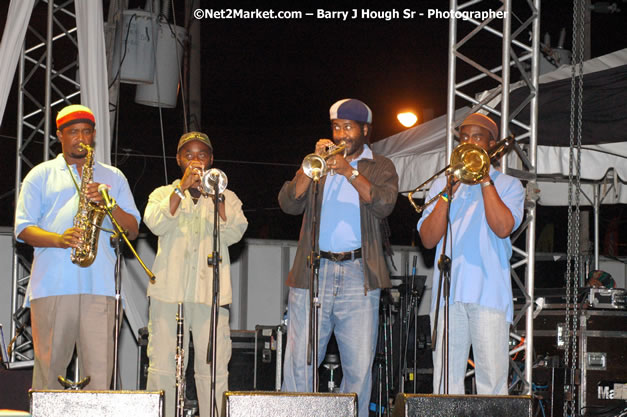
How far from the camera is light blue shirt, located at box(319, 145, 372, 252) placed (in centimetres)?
523

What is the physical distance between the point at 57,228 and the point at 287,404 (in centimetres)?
207

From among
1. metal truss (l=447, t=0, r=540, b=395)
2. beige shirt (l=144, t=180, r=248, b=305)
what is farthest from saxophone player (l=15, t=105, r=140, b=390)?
metal truss (l=447, t=0, r=540, b=395)

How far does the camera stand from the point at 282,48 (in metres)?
16.2

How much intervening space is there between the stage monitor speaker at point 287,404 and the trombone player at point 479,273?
1.24 metres

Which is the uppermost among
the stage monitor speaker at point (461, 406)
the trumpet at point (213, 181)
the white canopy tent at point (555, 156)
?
the white canopy tent at point (555, 156)

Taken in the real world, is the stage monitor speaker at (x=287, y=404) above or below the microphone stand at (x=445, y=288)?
below

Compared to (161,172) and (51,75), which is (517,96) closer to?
(51,75)

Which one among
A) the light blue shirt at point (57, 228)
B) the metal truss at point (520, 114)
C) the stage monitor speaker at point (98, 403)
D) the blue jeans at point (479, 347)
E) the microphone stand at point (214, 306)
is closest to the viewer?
the stage monitor speaker at point (98, 403)

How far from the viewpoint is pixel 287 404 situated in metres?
3.88

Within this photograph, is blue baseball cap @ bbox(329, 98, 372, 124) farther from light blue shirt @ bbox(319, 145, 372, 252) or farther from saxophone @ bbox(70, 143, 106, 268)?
saxophone @ bbox(70, 143, 106, 268)

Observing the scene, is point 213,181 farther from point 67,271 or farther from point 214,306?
point 67,271

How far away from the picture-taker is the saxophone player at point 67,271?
5.04 meters

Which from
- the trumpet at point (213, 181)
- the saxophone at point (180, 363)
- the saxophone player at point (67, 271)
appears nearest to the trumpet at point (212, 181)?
the trumpet at point (213, 181)

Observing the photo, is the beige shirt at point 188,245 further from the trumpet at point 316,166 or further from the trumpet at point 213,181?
the trumpet at point 316,166
